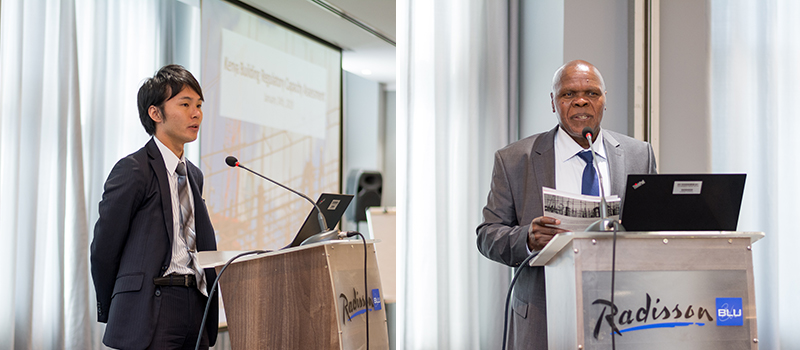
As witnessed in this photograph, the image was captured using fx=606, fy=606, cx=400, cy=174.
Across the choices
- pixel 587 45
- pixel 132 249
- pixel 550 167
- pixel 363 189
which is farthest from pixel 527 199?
pixel 363 189

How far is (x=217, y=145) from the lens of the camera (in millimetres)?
4125

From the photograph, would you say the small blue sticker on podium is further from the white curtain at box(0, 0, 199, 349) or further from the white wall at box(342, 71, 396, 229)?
the white wall at box(342, 71, 396, 229)

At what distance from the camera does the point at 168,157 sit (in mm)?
1989

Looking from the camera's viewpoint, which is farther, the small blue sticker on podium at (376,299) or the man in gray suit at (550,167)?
the small blue sticker on podium at (376,299)

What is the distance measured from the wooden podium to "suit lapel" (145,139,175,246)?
0.21 metres

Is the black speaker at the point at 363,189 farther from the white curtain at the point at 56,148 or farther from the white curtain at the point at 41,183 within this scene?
the white curtain at the point at 41,183

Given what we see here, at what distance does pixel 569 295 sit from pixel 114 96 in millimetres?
2771

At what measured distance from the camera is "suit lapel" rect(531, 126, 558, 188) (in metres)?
1.85

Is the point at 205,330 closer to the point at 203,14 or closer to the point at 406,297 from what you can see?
the point at 406,297

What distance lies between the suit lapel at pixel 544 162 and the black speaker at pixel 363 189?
3992 millimetres

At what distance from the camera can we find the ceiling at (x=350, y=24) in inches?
189

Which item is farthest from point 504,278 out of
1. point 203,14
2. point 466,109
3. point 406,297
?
point 203,14

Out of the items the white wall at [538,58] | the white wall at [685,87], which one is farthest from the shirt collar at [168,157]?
the white wall at [685,87]

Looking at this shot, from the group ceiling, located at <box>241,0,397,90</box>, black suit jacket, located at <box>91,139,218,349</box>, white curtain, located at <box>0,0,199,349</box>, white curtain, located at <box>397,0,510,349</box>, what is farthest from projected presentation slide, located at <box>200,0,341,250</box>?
black suit jacket, located at <box>91,139,218,349</box>
